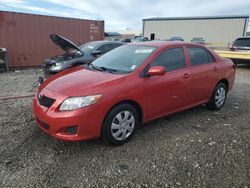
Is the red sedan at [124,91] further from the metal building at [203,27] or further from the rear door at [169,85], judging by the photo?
the metal building at [203,27]

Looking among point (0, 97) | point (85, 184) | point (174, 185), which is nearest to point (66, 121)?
point (85, 184)

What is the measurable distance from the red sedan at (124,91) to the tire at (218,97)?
0.21 metres

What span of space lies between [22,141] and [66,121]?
3.41 ft

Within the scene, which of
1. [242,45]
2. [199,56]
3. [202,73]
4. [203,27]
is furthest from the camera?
[203,27]

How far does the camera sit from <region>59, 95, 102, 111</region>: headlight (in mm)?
2805

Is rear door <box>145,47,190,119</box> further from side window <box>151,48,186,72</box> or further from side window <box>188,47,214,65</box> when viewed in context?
side window <box>188,47,214,65</box>

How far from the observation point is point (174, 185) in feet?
8.07

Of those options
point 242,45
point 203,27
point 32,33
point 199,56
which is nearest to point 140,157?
point 199,56

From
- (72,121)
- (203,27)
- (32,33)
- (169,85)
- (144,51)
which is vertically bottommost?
(72,121)

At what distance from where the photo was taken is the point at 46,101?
9.99 feet

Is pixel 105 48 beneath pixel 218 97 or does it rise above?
above

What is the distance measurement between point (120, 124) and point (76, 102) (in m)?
0.73

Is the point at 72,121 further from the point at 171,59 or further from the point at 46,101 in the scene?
the point at 171,59

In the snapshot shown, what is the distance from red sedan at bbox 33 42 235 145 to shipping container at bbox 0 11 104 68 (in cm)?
760
